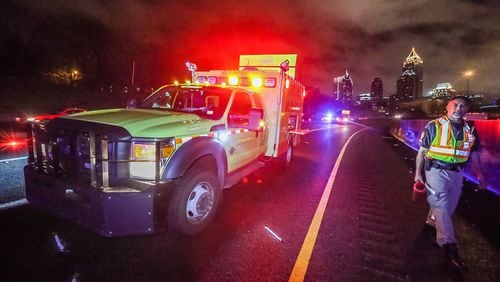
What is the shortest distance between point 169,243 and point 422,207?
465 centimetres

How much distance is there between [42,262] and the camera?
304 cm

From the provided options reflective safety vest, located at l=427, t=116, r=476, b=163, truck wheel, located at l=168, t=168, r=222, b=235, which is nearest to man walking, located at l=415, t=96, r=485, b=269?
reflective safety vest, located at l=427, t=116, r=476, b=163

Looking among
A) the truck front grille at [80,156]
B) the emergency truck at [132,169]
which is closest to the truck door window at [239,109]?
the emergency truck at [132,169]

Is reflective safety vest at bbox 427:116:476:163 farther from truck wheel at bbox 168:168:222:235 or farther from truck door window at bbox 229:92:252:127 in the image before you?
truck wheel at bbox 168:168:222:235

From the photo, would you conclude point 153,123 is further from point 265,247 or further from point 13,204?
point 13,204

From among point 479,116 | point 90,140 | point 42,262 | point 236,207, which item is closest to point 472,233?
point 236,207

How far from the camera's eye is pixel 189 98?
562cm

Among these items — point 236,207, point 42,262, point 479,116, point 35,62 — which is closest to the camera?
point 42,262

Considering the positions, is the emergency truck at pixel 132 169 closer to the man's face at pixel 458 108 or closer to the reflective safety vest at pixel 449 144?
the reflective safety vest at pixel 449 144

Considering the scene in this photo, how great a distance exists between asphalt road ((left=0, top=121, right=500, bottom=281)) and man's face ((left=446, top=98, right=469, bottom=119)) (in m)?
1.77

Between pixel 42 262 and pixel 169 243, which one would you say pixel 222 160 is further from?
pixel 42 262

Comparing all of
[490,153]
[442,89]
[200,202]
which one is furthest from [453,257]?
[442,89]

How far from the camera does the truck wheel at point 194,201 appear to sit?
3.52 m

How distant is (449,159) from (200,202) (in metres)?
3.17
